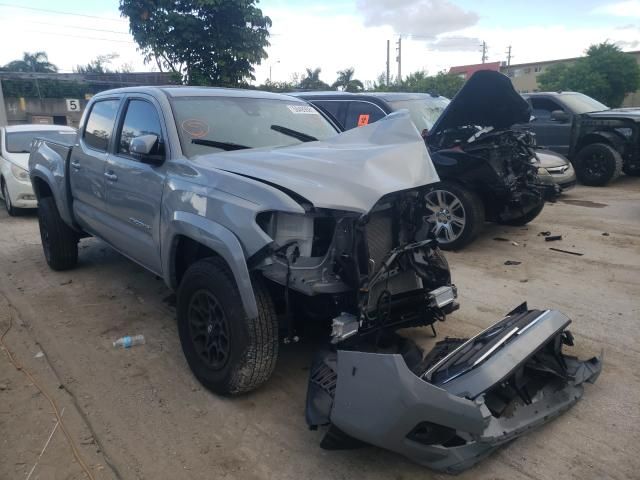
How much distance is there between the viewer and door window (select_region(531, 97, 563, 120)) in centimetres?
1116

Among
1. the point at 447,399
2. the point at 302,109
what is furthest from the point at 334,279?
the point at 302,109

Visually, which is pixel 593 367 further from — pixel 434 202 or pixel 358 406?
pixel 434 202

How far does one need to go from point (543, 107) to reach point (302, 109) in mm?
8663

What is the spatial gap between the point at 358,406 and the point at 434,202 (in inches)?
177

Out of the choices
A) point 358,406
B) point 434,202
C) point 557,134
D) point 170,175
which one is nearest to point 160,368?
point 170,175

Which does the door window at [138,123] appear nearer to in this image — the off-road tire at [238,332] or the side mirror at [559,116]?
the off-road tire at [238,332]

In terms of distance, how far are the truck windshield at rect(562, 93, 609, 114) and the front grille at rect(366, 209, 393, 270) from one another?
372 inches

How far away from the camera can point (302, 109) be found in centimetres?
457

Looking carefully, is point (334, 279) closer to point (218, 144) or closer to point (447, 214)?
point (218, 144)

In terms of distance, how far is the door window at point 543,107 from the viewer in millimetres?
11164

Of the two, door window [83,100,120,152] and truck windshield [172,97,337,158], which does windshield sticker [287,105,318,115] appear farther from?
door window [83,100,120,152]

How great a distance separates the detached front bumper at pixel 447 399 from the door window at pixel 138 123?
2.24 m

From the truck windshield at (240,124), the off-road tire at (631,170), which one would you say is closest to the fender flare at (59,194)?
the truck windshield at (240,124)

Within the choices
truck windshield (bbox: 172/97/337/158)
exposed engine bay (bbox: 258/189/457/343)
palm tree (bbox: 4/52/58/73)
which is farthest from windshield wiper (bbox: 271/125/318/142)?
palm tree (bbox: 4/52/58/73)
